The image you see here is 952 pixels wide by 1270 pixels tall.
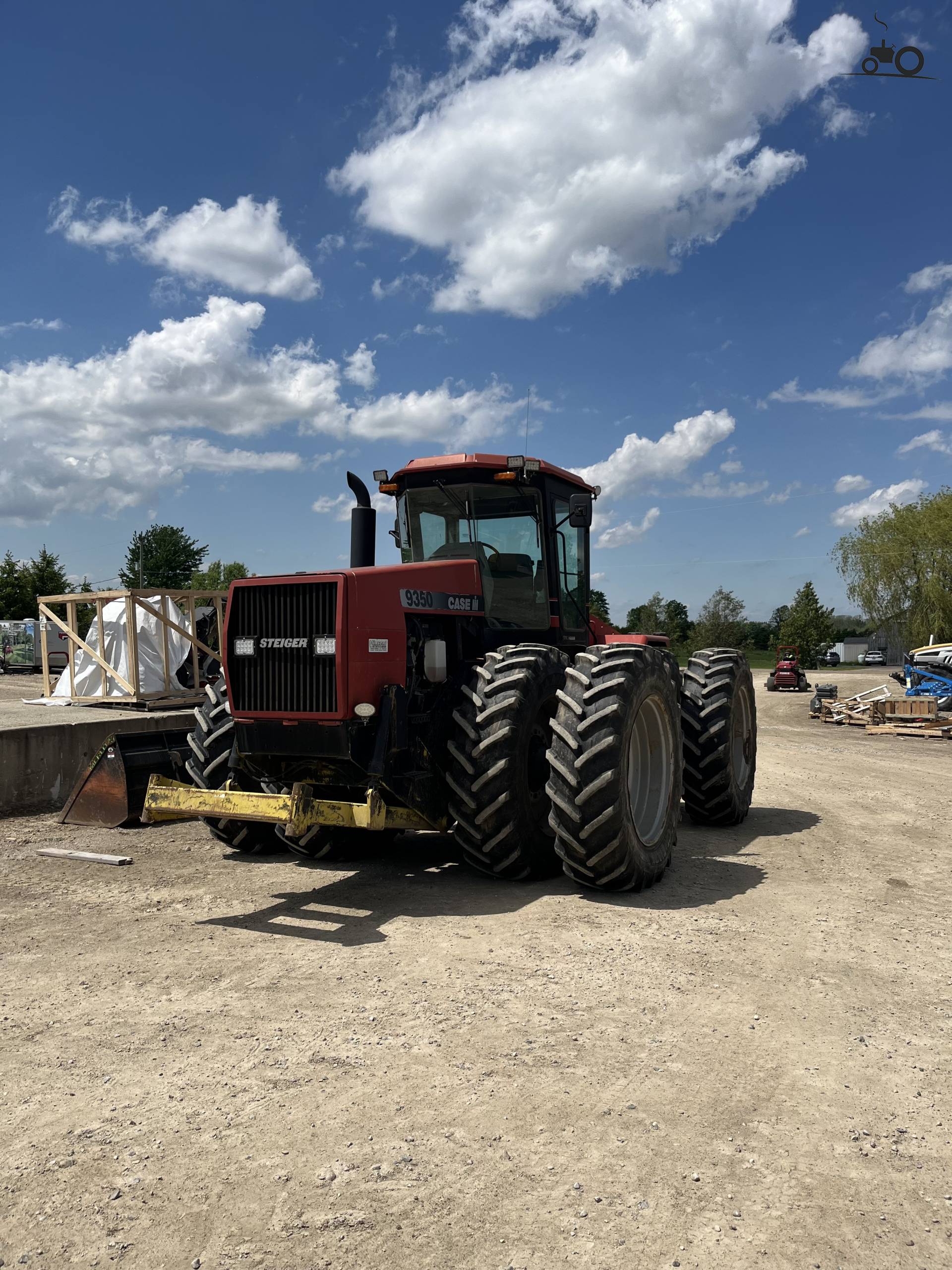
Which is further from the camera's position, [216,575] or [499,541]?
[216,575]

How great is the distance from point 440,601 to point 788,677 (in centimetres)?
3341

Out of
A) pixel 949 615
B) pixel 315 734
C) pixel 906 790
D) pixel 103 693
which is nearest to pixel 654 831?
pixel 315 734

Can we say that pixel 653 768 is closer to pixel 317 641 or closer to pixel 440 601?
pixel 440 601

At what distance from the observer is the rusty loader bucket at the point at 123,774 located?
8117 mm

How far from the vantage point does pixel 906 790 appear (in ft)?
37.9

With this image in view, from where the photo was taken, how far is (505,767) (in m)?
5.91

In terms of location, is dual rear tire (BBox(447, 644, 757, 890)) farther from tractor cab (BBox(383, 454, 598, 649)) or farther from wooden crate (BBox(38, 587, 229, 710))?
wooden crate (BBox(38, 587, 229, 710))

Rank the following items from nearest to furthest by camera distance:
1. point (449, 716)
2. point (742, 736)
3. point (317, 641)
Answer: point (317, 641) < point (449, 716) < point (742, 736)

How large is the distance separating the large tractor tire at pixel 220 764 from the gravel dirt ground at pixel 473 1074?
1.79 ft

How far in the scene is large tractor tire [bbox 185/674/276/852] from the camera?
6.75m

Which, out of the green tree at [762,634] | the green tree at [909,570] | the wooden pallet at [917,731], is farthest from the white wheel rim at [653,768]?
the green tree at [762,634]

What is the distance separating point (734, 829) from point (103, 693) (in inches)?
534

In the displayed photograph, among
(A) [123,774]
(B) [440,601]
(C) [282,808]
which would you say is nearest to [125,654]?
(A) [123,774]

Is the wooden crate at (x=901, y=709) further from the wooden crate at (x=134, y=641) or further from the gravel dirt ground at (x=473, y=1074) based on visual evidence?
the gravel dirt ground at (x=473, y=1074)
